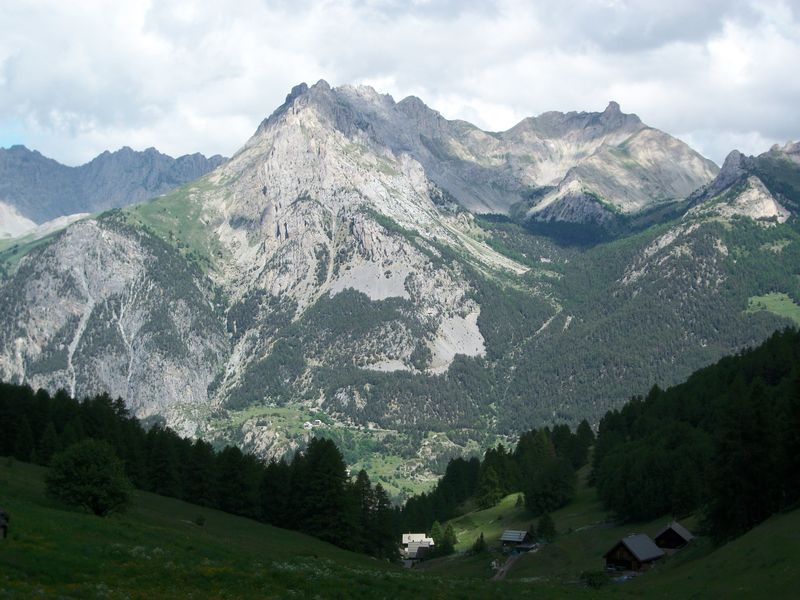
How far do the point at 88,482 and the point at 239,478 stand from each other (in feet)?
138

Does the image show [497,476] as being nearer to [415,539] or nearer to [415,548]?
[415,539]

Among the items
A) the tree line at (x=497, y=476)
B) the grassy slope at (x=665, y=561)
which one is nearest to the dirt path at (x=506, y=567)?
the grassy slope at (x=665, y=561)

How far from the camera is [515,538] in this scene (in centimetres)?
12250

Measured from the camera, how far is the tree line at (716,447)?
227 ft

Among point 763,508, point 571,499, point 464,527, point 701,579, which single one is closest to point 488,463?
point 464,527

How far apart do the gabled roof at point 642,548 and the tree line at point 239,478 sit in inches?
1218

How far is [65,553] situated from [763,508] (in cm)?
4913

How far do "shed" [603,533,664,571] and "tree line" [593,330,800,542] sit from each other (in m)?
6.77

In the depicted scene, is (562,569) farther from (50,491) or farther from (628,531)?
(50,491)

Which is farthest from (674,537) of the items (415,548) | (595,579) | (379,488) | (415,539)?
(415,539)

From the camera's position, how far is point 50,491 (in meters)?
67.7

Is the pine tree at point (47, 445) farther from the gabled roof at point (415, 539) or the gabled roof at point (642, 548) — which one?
the gabled roof at point (415, 539)

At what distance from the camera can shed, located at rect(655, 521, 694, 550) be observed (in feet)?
285

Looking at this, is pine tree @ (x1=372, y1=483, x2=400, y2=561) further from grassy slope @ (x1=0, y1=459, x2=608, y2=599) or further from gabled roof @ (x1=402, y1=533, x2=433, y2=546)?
grassy slope @ (x1=0, y1=459, x2=608, y2=599)
